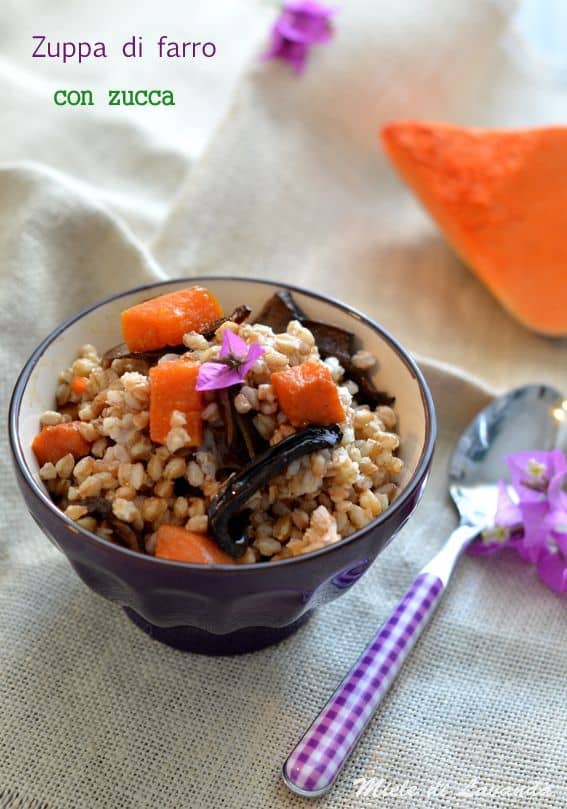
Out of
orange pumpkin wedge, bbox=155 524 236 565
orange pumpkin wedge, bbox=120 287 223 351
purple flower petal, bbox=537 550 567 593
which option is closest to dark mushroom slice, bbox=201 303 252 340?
orange pumpkin wedge, bbox=120 287 223 351

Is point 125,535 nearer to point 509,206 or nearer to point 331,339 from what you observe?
point 331,339

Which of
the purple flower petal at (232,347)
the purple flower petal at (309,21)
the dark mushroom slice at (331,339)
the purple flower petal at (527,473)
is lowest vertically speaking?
the purple flower petal at (527,473)

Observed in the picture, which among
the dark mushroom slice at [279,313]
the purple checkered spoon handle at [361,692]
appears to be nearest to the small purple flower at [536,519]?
the purple checkered spoon handle at [361,692]

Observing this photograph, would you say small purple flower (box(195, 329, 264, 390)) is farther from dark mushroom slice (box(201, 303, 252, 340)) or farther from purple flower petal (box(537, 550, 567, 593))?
purple flower petal (box(537, 550, 567, 593))

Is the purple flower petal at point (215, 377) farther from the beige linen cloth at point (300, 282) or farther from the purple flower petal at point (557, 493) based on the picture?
the purple flower petal at point (557, 493)

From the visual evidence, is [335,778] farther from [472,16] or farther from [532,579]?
[472,16]
